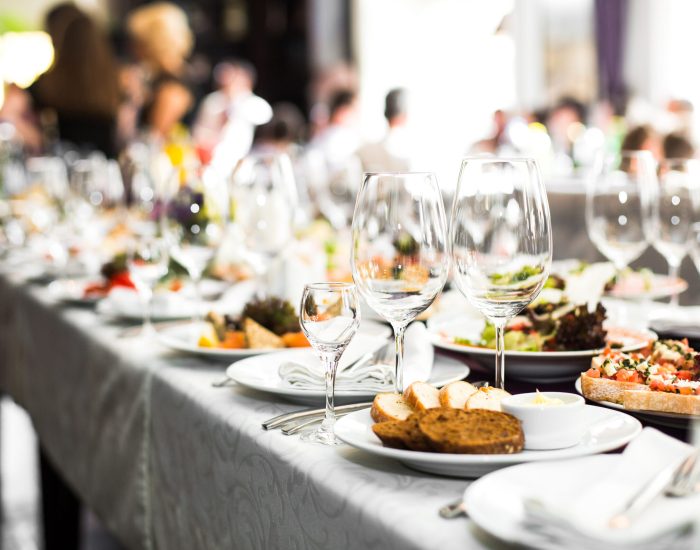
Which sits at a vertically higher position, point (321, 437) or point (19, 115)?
point (19, 115)

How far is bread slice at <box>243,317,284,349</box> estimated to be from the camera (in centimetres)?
130

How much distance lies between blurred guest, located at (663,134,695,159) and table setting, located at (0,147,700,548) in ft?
8.47

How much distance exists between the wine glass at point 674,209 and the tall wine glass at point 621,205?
17 millimetres

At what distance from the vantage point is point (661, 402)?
0.90 metres

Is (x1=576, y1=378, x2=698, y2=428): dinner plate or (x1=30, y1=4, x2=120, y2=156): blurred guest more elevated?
(x1=30, y1=4, x2=120, y2=156): blurred guest

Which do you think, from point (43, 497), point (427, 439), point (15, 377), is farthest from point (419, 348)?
point (43, 497)

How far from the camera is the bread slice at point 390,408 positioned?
2.84ft

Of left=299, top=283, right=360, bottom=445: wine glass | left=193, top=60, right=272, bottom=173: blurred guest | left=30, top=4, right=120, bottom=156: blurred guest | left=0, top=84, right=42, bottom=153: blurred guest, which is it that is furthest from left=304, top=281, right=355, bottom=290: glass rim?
left=193, top=60, right=272, bottom=173: blurred guest

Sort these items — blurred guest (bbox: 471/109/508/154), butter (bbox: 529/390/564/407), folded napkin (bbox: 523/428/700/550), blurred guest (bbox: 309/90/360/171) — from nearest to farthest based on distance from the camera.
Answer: folded napkin (bbox: 523/428/700/550) < butter (bbox: 529/390/564/407) < blurred guest (bbox: 471/109/508/154) < blurred guest (bbox: 309/90/360/171)

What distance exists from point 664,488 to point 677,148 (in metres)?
3.76

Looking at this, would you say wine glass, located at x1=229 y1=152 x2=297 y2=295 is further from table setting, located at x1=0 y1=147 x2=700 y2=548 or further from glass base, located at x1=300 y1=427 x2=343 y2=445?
glass base, located at x1=300 y1=427 x2=343 y2=445

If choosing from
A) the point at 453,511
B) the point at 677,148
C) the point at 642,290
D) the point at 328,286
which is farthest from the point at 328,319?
the point at 677,148

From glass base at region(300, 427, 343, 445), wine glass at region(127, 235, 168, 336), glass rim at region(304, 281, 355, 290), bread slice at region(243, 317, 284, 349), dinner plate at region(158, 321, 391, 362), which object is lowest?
glass base at region(300, 427, 343, 445)

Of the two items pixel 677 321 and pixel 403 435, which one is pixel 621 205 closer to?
pixel 677 321
